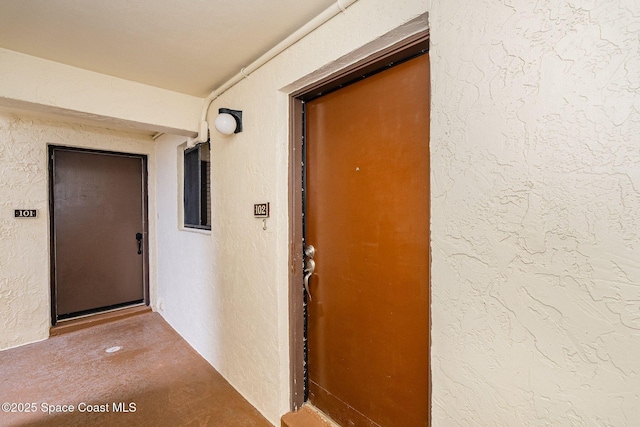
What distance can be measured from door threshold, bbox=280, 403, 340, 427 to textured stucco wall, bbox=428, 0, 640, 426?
33.1 inches

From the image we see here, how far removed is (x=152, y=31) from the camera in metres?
1.41

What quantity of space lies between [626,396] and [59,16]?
2.37 meters

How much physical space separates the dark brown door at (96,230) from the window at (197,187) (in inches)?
40.9

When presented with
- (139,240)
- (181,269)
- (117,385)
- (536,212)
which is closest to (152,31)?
(536,212)

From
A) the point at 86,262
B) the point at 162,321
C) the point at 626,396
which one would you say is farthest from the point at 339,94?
the point at 86,262

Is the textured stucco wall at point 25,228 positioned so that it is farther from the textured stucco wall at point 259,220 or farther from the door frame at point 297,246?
the door frame at point 297,246

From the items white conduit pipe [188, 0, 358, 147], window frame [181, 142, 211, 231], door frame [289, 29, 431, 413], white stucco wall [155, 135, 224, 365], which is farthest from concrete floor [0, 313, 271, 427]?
white conduit pipe [188, 0, 358, 147]

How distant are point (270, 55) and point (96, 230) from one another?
2936 millimetres

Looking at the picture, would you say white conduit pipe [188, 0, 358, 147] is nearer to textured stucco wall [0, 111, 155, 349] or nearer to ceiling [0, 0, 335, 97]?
ceiling [0, 0, 335, 97]

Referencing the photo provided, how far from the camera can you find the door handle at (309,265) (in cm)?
162

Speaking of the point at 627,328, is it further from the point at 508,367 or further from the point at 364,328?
the point at 364,328

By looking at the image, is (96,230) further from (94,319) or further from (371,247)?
(371,247)

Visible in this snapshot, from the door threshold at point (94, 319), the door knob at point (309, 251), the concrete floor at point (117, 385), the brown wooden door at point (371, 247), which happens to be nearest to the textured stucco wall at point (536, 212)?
the brown wooden door at point (371, 247)

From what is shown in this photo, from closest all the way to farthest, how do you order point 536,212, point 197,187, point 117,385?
point 536,212
point 117,385
point 197,187
